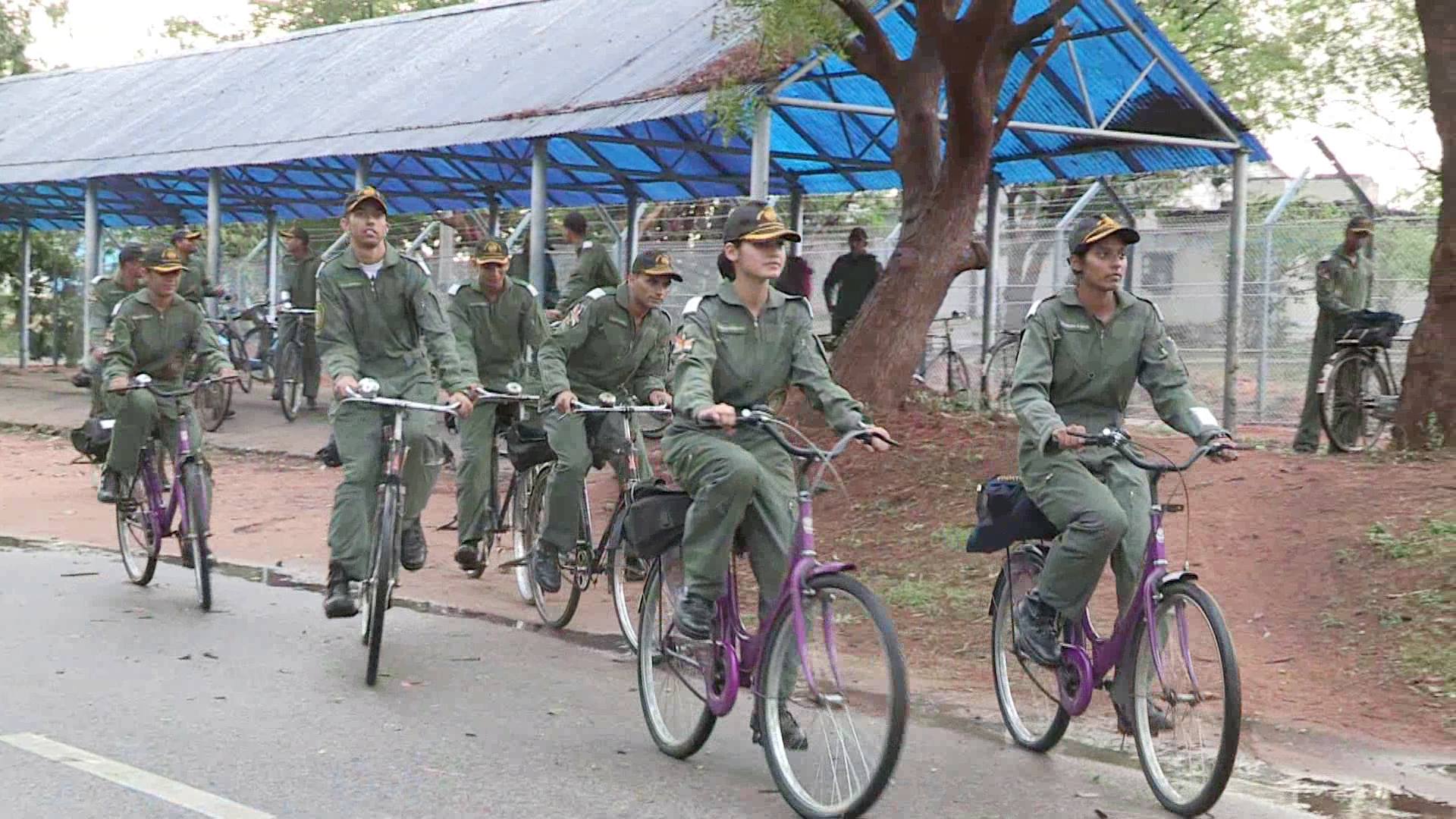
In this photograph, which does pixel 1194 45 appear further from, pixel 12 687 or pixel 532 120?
pixel 12 687

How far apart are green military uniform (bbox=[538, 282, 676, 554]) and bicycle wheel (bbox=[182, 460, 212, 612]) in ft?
5.90

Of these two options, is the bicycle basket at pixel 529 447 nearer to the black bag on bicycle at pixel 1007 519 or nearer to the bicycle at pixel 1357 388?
the black bag on bicycle at pixel 1007 519

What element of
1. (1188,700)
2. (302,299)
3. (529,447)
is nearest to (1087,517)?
(1188,700)

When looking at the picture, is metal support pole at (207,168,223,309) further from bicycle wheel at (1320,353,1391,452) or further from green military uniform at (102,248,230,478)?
bicycle wheel at (1320,353,1391,452)

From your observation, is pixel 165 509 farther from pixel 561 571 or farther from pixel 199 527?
pixel 561 571

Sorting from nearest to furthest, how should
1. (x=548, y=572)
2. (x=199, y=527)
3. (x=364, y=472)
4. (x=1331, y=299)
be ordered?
(x=364, y=472) < (x=548, y=572) < (x=199, y=527) < (x=1331, y=299)

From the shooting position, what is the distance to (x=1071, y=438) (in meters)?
5.61

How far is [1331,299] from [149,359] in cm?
871

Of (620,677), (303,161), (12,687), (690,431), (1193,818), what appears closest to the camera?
(1193,818)

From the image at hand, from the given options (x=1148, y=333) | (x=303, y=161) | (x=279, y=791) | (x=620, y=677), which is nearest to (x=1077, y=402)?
(x=1148, y=333)

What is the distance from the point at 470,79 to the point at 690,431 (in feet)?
47.9

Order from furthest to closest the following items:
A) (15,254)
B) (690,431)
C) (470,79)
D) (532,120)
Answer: (15,254) → (470,79) → (532,120) → (690,431)

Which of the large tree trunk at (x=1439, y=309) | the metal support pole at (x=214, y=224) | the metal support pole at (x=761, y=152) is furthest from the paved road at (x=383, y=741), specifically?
the metal support pole at (x=214, y=224)

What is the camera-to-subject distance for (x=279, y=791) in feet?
18.3
